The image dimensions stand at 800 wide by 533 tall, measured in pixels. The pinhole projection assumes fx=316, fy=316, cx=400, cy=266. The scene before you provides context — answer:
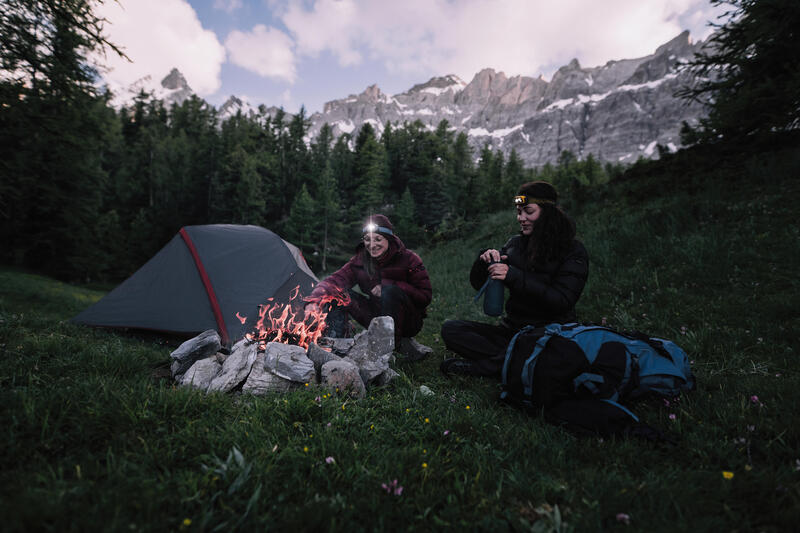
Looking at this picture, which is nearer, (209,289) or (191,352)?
(191,352)

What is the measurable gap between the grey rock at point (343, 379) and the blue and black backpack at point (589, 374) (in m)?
1.42

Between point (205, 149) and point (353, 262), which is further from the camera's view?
point (205, 149)

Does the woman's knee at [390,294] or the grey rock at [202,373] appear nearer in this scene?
the grey rock at [202,373]

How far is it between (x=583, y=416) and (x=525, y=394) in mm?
473

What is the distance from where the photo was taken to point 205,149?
129 ft

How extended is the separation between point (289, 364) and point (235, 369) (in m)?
0.55

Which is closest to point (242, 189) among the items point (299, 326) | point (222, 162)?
point (222, 162)

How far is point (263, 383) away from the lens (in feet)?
10.1

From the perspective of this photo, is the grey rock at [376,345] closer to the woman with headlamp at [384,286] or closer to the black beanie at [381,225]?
the woman with headlamp at [384,286]

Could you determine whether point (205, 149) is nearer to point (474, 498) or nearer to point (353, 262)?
point (353, 262)

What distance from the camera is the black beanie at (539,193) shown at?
3.78m

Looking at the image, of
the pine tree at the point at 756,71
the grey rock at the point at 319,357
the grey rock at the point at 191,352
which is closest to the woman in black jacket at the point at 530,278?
the grey rock at the point at 319,357

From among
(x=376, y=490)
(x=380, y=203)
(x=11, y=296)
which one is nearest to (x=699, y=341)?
(x=376, y=490)

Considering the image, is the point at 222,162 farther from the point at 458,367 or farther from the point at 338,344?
the point at 458,367
